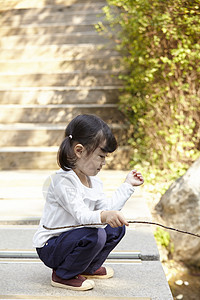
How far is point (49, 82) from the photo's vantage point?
5531 millimetres

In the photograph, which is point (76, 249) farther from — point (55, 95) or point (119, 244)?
point (55, 95)

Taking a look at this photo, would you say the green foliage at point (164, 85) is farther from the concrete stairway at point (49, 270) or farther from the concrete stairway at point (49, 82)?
the concrete stairway at point (49, 270)

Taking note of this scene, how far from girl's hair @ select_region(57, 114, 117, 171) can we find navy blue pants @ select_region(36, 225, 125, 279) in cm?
31

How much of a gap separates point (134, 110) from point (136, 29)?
796mm

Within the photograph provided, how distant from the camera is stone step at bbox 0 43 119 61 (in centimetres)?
578

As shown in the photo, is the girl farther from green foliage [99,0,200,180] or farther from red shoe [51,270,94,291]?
green foliage [99,0,200,180]

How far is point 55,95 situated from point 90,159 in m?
3.42

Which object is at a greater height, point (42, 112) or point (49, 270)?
point (49, 270)

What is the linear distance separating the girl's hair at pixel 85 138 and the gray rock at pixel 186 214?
1.36 m

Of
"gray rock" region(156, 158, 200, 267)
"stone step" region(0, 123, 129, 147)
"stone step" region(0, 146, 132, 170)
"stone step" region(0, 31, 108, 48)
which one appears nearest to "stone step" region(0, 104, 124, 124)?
"stone step" region(0, 123, 129, 147)

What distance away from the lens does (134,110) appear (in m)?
4.43

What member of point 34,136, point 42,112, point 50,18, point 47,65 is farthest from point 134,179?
point 50,18

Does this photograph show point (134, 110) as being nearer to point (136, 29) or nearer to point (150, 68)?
point (150, 68)

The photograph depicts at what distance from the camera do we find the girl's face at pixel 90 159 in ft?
6.46
